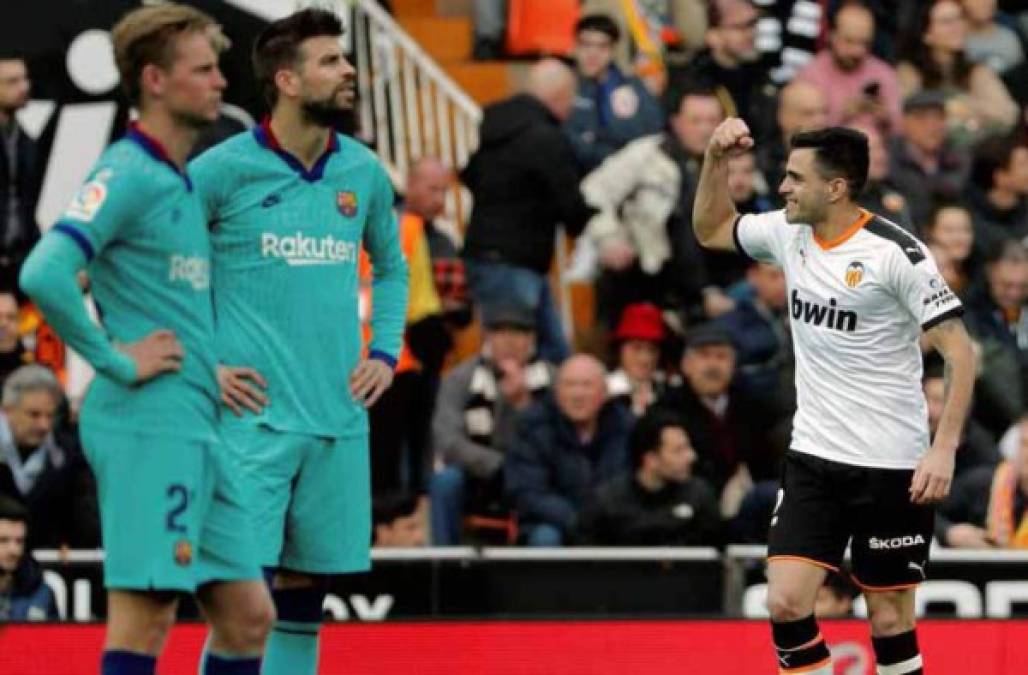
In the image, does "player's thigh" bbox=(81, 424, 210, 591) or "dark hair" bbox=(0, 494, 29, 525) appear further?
"dark hair" bbox=(0, 494, 29, 525)

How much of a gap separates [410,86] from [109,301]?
8.63 meters

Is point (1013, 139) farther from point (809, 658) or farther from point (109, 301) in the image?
point (109, 301)

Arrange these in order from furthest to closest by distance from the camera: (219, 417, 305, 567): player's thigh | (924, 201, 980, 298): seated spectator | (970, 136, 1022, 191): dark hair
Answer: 1. (970, 136, 1022, 191): dark hair
2. (924, 201, 980, 298): seated spectator
3. (219, 417, 305, 567): player's thigh

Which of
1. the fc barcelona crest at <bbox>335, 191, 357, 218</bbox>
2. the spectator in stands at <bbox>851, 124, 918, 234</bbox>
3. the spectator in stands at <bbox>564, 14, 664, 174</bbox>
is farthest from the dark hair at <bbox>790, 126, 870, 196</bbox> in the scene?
the spectator in stands at <bbox>564, 14, 664, 174</bbox>

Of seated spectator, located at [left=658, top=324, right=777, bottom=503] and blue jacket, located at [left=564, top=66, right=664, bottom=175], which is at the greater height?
blue jacket, located at [left=564, top=66, right=664, bottom=175]

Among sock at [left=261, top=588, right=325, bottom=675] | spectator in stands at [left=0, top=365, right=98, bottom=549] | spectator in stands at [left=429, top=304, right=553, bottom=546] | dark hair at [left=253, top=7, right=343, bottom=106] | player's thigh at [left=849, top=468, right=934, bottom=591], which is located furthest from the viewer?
spectator in stands at [left=429, top=304, right=553, bottom=546]

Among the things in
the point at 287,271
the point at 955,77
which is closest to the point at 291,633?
the point at 287,271

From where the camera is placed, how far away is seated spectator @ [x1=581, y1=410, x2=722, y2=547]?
41.7 feet

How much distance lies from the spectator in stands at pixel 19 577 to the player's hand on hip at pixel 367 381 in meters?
3.12

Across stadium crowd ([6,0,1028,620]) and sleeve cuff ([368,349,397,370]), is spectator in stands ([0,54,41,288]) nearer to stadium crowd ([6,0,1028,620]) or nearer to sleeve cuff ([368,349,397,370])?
stadium crowd ([6,0,1028,620])

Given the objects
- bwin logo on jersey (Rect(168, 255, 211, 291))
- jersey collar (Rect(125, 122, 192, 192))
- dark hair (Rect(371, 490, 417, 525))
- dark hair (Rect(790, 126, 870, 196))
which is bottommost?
dark hair (Rect(371, 490, 417, 525))

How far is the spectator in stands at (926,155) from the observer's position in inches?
591

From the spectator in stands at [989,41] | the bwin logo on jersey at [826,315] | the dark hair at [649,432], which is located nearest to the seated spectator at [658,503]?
the dark hair at [649,432]

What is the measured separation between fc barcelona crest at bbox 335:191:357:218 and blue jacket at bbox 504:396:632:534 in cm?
427
